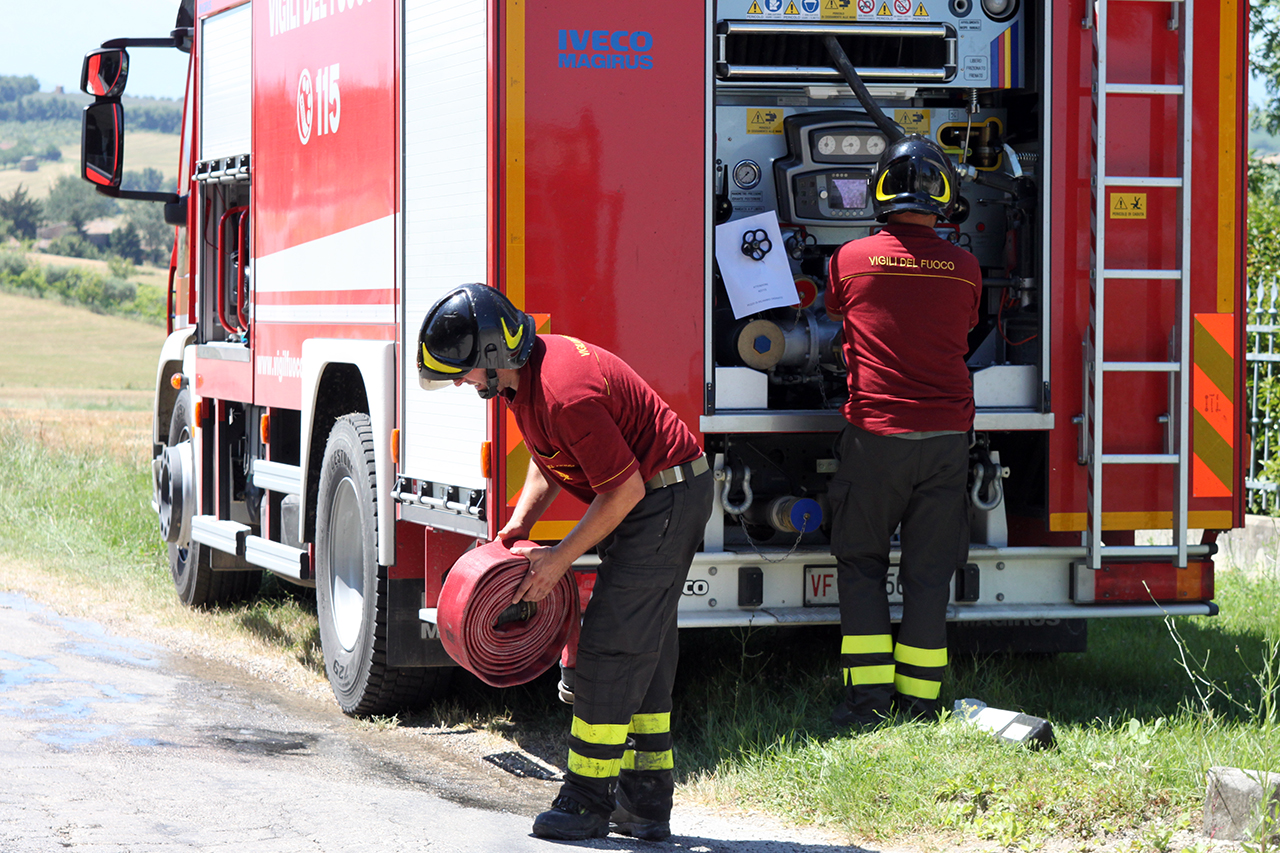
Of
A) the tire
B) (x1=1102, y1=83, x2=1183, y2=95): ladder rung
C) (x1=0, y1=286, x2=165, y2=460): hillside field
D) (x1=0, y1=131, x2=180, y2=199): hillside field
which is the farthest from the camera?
(x1=0, y1=131, x2=180, y2=199): hillside field

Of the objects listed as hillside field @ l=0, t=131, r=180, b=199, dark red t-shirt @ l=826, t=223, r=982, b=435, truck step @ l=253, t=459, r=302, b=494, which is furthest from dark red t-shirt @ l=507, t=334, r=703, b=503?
hillside field @ l=0, t=131, r=180, b=199

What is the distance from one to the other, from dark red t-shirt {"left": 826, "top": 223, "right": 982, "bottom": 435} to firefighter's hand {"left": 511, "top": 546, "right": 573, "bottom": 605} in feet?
5.07

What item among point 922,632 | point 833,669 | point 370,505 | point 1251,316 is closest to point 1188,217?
point 922,632

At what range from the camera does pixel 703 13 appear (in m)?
5.36

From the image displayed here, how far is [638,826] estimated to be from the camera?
461 cm

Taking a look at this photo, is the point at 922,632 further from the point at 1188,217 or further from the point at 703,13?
the point at 703,13

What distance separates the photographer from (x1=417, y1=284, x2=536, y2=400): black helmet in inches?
171

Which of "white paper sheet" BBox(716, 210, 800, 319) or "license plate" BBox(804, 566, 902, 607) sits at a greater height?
"white paper sheet" BBox(716, 210, 800, 319)

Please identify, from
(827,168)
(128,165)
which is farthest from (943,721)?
(128,165)

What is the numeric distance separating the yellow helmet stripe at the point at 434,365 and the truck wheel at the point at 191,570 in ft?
15.0

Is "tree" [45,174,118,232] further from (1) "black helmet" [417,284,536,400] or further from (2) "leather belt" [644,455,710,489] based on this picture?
(2) "leather belt" [644,455,710,489]

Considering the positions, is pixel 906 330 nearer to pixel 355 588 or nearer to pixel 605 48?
pixel 605 48

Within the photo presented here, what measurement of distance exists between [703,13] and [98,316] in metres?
65.7

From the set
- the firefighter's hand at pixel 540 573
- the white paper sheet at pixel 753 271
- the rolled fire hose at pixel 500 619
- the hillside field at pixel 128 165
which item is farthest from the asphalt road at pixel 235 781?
the hillside field at pixel 128 165
